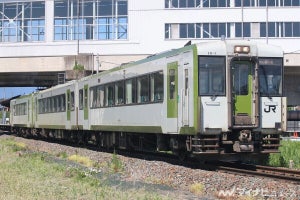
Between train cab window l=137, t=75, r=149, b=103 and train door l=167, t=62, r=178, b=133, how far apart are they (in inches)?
67.7

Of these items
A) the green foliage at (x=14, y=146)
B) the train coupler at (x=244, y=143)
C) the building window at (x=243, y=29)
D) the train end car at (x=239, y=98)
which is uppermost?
the building window at (x=243, y=29)

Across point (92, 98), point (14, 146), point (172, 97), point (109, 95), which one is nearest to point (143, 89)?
point (172, 97)

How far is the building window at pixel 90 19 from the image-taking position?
202 ft

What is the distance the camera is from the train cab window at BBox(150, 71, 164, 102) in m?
16.6

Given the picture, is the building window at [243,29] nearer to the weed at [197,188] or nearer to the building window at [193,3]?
the building window at [193,3]

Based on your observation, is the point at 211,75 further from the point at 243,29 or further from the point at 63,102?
the point at 243,29

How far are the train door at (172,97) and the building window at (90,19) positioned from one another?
147 feet

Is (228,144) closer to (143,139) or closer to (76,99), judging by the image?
(143,139)

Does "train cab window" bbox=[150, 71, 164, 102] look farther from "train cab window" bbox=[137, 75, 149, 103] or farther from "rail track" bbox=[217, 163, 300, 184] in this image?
"rail track" bbox=[217, 163, 300, 184]

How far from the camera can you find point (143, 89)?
59.1 feet

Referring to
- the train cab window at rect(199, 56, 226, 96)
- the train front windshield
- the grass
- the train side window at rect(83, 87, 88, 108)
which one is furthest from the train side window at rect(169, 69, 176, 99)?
the train side window at rect(83, 87, 88, 108)

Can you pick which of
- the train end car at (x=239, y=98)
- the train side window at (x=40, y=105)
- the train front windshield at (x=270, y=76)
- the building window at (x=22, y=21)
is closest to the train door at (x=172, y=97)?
Answer: the train end car at (x=239, y=98)

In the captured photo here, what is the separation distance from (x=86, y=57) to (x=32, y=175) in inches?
1543

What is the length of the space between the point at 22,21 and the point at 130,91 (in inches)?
1931
